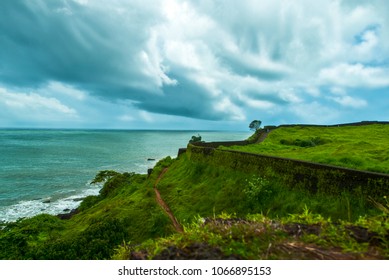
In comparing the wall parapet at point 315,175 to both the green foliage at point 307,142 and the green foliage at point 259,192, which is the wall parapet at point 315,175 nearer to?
the green foliage at point 259,192

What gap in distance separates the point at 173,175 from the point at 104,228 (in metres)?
13.5

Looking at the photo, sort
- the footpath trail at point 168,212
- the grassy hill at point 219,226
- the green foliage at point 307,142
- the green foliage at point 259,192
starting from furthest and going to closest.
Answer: the green foliage at point 307,142 → the footpath trail at point 168,212 → the green foliage at point 259,192 → the grassy hill at point 219,226

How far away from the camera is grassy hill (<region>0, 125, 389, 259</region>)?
451 cm

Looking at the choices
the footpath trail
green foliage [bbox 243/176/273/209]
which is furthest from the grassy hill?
the footpath trail

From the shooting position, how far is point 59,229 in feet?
71.7

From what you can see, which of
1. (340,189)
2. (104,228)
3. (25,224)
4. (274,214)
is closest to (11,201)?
(25,224)

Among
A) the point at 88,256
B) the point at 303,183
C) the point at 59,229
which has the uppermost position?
the point at 303,183

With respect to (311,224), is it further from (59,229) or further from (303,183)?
(59,229)

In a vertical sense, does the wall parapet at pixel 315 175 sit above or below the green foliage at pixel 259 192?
above

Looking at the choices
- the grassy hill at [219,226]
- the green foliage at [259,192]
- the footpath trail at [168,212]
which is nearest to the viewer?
the grassy hill at [219,226]

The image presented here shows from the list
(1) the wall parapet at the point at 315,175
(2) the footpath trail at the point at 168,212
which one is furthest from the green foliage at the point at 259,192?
(2) the footpath trail at the point at 168,212

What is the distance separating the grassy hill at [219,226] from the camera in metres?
4.51

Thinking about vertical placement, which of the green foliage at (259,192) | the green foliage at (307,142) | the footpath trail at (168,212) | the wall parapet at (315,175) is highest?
the green foliage at (307,142)

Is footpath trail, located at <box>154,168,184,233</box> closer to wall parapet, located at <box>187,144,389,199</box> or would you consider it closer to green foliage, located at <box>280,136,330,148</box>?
wall parapet, located at <box>187,144,389,199</box>
